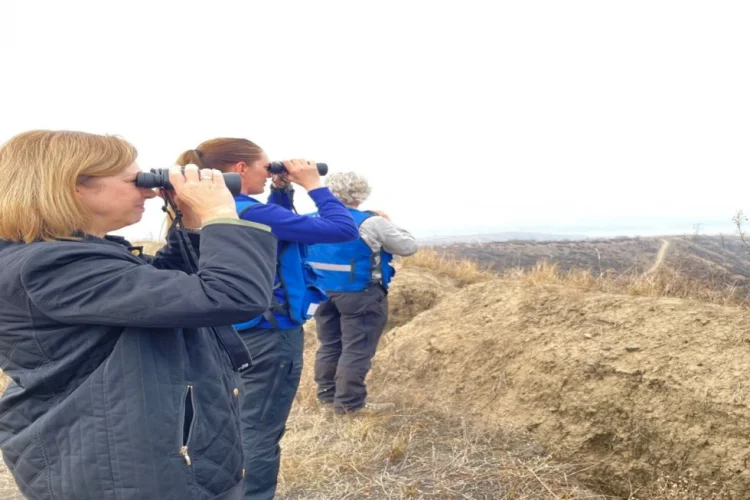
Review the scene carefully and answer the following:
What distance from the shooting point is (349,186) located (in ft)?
15.6

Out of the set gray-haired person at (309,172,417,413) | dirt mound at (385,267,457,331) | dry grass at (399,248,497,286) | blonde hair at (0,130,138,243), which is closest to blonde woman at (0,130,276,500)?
blonde hair at (0,130,138,243)

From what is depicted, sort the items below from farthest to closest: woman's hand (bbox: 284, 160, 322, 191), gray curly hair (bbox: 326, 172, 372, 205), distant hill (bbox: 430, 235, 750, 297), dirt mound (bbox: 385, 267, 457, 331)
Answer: dirt mound (bbox: 385, 267, 457, 331) → distant hill (bbox: 430, 235, 750, 297) → gray curly hair (bbox: 326, 172, 372, 205) → woman's hand (bbox: 284, 160, 322, 191)

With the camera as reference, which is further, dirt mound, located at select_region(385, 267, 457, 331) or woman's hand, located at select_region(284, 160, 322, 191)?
dirt mound, located at select_region(385, 267, 457, 331)

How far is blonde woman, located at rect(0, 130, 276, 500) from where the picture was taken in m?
1.61

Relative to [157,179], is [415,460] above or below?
Result: below

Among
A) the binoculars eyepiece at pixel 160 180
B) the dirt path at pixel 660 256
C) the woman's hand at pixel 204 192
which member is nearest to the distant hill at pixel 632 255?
the dirt path at pixel 660 256

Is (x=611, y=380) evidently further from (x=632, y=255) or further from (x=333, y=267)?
(x=632, y=255)


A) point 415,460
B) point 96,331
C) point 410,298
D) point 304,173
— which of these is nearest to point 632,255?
point 410,298

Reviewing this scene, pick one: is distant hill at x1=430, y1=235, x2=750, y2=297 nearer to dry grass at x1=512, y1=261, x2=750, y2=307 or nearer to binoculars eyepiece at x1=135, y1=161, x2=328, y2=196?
dry grass at x1=512, y1=261, x2=750, y2=307

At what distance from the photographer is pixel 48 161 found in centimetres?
170

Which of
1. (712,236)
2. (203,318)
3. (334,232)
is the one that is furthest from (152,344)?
(712,236)

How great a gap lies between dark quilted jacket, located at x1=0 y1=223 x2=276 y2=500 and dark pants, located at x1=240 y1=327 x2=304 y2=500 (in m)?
1.26

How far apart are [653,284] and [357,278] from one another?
2535 mm

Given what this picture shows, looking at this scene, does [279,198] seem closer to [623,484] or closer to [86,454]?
[86,454]
